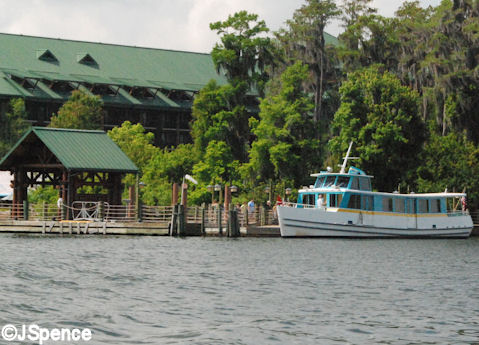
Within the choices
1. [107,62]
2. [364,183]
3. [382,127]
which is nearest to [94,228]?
[364,183]

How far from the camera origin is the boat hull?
2136 inches

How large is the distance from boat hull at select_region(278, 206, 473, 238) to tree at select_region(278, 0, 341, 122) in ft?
48.7

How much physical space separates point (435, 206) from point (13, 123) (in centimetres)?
4057

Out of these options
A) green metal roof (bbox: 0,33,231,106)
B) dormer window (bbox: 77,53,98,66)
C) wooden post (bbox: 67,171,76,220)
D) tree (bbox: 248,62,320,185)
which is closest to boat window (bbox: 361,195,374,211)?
tree (bbox: 248,62,320,185)

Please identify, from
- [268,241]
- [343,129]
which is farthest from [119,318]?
[343,129]

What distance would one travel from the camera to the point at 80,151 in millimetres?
56719

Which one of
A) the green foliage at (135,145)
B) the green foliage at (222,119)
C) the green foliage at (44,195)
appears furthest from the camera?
the green foliage at (135,145)

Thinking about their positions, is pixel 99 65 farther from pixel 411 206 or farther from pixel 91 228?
pixel 91 228

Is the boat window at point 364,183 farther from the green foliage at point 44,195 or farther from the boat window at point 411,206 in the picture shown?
the green foliage at point 44,195

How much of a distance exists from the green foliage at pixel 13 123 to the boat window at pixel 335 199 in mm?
36380

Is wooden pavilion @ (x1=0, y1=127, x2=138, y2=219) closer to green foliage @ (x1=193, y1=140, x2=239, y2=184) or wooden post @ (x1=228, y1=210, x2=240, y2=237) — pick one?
wooden post @ (x1=228, y1=210, x2=240, y2=237)

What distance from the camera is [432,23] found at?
68812mm

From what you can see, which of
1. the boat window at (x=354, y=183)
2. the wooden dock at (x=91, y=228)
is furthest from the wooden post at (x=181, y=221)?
the boat window at (x=354, y=183)

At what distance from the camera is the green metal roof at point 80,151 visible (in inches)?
2183
